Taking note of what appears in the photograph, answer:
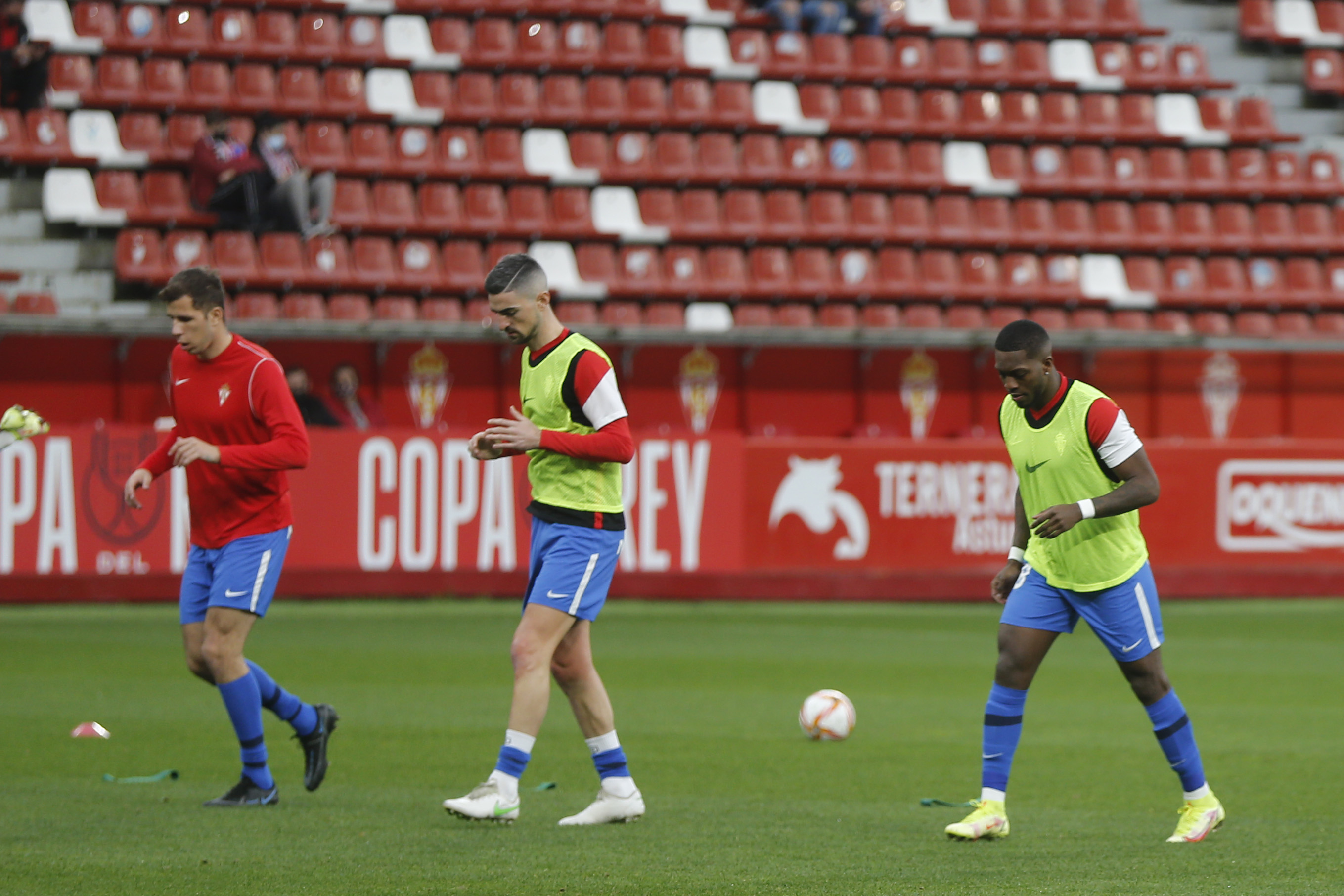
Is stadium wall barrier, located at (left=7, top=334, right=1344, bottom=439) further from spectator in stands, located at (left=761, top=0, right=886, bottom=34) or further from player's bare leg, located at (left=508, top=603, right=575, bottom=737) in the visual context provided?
player's bare leg, located at (left=508, top=603, right=575, bottom=737)

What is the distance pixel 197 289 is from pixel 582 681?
2326 mm

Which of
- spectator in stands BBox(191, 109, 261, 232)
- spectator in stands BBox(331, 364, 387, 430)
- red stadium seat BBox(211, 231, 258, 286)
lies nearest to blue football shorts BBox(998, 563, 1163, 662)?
spectator in stands BBox(331, 364, 387, 430)

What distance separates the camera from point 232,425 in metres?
7.53

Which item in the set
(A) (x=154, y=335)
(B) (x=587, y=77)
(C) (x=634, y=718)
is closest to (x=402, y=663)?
(C) (x=634, y=718)

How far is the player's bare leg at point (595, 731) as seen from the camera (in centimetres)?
719

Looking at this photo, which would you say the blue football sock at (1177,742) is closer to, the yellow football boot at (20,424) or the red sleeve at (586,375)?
the red sleeve at (586,375)

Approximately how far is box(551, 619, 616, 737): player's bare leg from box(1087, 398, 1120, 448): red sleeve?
2.16m

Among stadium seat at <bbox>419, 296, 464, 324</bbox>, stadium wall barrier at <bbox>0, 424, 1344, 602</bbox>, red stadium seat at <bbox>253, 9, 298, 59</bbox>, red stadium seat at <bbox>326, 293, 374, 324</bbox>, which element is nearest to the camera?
stadium wall barrier at <bbox>0, 424, 1344, 602</bbox>

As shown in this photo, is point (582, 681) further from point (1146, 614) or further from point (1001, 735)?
point (1146, 614)

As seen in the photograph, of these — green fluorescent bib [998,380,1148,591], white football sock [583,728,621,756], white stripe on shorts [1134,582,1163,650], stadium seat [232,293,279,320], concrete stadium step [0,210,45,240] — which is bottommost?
white football sock [583,728,621,756]

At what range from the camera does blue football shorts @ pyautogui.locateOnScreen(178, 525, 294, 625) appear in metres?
7.39

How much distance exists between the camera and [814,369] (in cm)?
2106

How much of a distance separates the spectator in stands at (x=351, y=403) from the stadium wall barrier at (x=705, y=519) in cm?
167

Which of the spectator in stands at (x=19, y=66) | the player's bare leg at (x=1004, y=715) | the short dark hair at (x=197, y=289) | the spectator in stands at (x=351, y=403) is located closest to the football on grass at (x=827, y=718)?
the player's bare leg at (x=1004, y=715)
